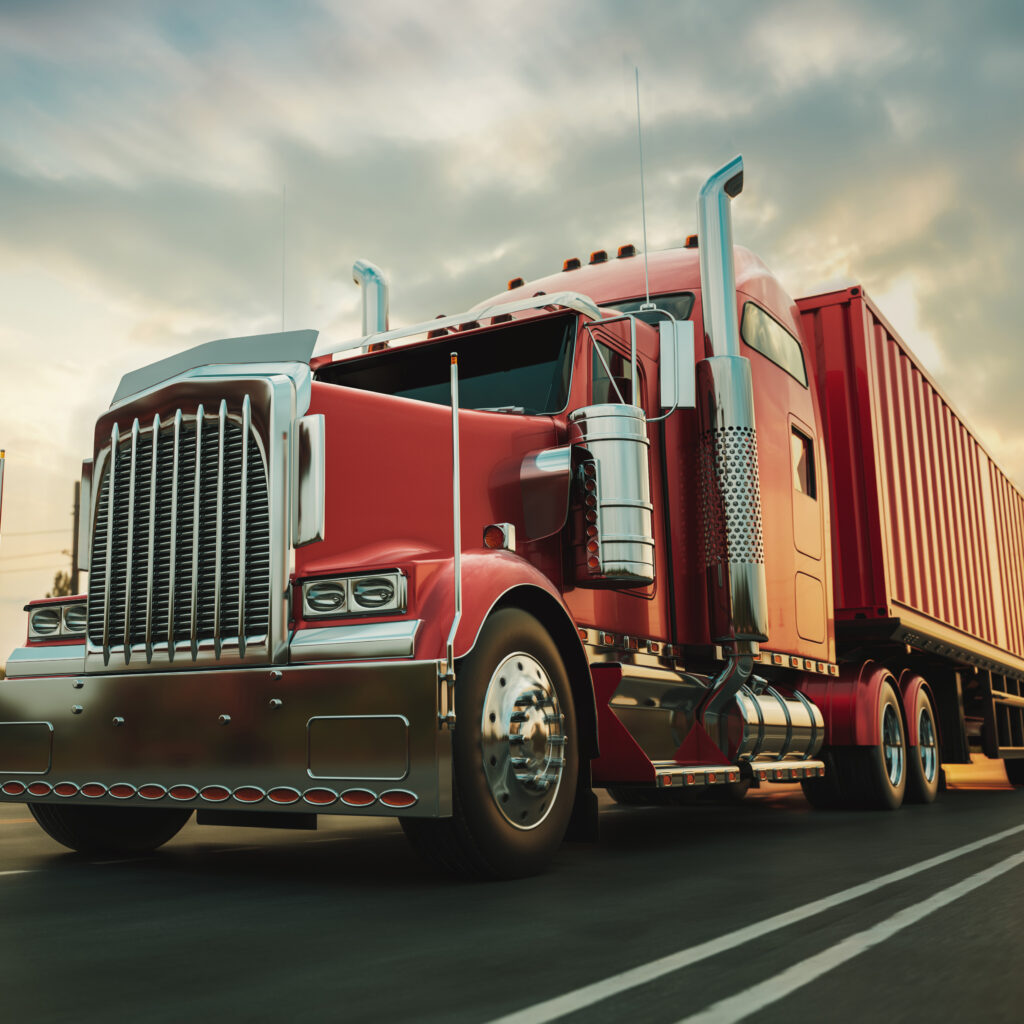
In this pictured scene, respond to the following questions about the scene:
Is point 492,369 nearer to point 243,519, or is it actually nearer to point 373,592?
point 243,519

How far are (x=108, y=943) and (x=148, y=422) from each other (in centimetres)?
264

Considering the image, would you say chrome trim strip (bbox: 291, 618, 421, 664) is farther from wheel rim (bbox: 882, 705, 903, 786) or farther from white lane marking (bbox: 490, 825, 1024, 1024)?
wheel rim (bbox: 882, 705, 903, 786)

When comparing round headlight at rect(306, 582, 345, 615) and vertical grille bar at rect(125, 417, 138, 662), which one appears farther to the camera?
vertical grille bar at rect(125, 417, 138, 662)

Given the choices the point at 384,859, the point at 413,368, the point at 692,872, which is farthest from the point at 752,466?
the point at 384,859

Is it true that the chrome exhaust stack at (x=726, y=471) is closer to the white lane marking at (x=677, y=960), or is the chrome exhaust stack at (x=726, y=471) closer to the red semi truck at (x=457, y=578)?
the red semi truck at (x=457, y=578)

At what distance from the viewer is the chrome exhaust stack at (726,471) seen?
7.46 m

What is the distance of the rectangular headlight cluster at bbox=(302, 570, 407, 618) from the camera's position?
499 cm

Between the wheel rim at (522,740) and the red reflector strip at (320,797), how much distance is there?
63cm

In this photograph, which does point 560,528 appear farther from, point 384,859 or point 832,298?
point 832,298

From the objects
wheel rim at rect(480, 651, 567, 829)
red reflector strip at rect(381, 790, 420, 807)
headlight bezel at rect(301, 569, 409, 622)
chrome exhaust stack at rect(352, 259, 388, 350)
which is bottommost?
red reflector strip at rect(381, 790, 420, 807)

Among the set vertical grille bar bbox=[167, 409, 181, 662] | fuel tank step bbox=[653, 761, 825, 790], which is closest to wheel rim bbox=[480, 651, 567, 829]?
fuel tank step bbox=[653, 761, 825, 790]

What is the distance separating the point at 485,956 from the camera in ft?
11.6

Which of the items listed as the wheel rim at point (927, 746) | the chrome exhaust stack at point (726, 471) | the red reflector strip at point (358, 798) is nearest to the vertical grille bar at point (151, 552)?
the red reflector strip at point (358, 798)

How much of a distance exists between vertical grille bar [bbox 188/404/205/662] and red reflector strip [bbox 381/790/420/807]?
1.21m
